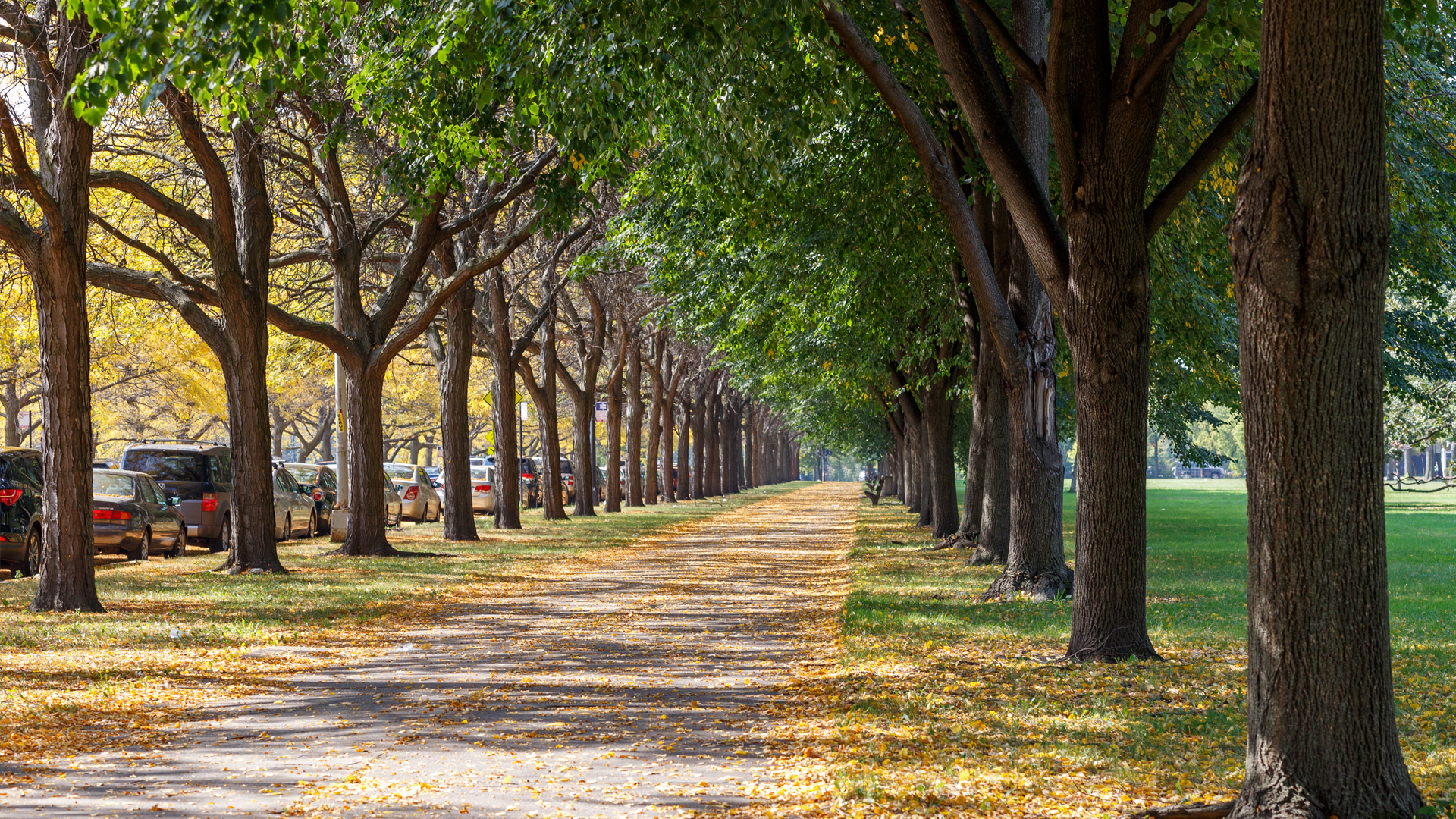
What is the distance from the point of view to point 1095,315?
9164 mm

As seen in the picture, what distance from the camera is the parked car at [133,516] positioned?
749 inches

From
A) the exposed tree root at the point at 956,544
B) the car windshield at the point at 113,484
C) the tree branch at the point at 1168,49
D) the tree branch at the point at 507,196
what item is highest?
the tree branch at the point at 507,196

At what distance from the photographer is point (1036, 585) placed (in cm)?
1361

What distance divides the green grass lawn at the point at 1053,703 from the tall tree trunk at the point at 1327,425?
661mm

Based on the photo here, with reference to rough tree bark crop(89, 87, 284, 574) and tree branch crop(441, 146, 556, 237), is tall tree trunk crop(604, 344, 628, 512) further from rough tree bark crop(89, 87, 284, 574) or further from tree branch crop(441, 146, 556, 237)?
rough tree bark crop(89, 87, 284, 574)

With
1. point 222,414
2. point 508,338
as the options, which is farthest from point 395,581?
point 222,414

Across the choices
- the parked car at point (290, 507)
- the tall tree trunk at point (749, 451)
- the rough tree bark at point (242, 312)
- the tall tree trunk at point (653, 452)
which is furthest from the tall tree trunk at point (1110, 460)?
the tall tree trunk at point (749, 451)

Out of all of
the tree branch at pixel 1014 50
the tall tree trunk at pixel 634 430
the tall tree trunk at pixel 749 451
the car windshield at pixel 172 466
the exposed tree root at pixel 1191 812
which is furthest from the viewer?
the tall tree trunk at pixel 749 451

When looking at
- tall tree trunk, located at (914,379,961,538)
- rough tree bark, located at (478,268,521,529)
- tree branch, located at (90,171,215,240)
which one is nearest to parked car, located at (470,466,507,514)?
rough tree bark, located at (478,268,521,529)

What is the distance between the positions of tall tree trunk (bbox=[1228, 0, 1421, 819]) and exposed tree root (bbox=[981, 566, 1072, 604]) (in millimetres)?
8516

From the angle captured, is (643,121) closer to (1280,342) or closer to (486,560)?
(1280,342)

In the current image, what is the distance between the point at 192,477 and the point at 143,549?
3.03 meters

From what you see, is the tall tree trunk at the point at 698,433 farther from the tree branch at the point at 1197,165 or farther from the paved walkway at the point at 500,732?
the tree branch at the point at 1197,165

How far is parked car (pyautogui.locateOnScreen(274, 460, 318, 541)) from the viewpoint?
25.3 m
